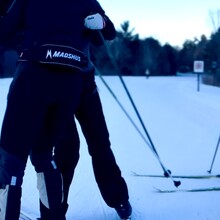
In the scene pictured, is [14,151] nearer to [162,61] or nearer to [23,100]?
[23,100]

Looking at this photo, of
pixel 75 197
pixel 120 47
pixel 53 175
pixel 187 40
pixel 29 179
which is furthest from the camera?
pixel 187 40

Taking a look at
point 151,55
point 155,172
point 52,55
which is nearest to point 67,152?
point 52,55

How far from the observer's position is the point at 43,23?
2.19 meters

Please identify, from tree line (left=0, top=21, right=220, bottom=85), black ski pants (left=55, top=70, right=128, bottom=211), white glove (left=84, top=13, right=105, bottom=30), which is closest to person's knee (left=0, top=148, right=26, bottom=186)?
black ski pants (left=55, top=70, right=128, bottom=211)

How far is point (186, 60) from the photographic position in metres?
64.4

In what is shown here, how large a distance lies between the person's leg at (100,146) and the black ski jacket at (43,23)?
1.41 feet

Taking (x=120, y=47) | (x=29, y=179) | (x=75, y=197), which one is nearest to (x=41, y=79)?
(x=75, y=197)

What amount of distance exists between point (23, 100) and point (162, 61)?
61.4 m

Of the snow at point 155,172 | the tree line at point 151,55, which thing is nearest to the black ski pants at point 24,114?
the snow at point 155,172

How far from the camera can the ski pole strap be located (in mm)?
2150

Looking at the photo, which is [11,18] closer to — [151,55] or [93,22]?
[93,22]

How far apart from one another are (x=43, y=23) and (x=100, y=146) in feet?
2.87

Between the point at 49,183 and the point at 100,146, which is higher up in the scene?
the point at 100,146

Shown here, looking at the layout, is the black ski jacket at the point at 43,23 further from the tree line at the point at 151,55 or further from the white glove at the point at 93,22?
the tree line at the point at 151,55
